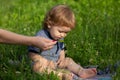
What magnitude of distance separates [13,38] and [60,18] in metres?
1.13

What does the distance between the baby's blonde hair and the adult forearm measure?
1.04 m

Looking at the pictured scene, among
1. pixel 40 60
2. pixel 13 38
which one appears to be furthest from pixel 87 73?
pixel 13 38

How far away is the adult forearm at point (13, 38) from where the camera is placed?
4941mm

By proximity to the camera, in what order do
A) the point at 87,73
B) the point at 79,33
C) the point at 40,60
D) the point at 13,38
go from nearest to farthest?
the point at 13,38
the point at 40,60
the point at 87,73
the point at 79,33

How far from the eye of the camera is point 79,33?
7.37 meters

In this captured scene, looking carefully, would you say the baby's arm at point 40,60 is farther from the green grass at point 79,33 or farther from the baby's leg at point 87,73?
the baby's leg at point 87,73

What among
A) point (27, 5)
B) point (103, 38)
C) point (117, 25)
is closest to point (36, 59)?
point (103, 38)

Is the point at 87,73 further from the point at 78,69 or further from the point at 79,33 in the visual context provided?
the point at 79,33

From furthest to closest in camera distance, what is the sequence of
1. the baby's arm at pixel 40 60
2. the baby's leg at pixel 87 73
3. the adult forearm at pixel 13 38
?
the baby's leg at pixel 87 73 < the baby's arm at pixel 40 60 < the adult forearm at pixel 13 38

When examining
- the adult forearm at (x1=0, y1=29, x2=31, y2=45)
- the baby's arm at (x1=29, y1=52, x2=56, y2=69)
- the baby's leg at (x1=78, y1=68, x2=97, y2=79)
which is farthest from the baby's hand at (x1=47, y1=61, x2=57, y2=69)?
the adult forearm at (x1=0, y1=29, x2=31, y2=45)

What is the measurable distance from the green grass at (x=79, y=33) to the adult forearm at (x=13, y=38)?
1.74 feet

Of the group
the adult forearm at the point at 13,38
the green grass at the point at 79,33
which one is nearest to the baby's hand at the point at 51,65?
the green grass at the point at 79,33

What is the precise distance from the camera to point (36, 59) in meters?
5.92

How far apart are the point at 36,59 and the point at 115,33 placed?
1790 millimetres
